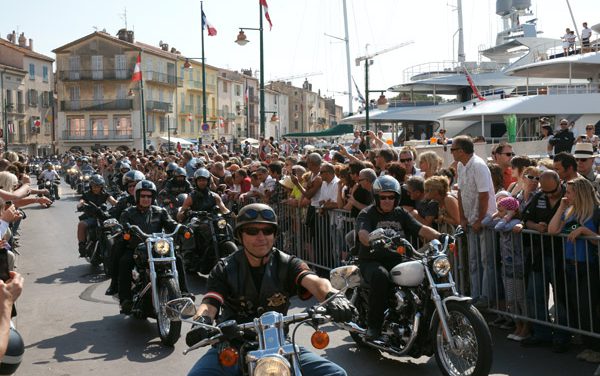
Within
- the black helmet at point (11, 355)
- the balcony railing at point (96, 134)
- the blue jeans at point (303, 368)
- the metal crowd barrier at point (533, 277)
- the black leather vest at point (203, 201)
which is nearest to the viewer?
the blue jeans at point (303, 368)

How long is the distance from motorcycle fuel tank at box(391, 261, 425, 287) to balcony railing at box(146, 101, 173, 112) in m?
81.2

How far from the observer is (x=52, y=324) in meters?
9.31

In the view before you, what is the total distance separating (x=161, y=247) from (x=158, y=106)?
80561mm

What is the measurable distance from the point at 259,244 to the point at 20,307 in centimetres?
696

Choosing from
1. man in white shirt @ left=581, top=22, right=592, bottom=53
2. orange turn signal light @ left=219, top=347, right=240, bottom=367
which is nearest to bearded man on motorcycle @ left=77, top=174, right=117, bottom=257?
orange turn signal light @ left=219, top=347, right=240, bottom=367

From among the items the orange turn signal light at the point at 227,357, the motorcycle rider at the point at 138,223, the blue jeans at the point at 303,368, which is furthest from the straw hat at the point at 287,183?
the orange turn signal light at the point at 227,357

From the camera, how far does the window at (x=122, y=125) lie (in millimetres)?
85250

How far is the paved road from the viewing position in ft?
23.2

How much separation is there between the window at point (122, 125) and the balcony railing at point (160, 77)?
15.7 feet

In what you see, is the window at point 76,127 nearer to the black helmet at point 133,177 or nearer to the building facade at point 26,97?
the building facade at point 26,97

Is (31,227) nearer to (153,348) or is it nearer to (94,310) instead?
(94,310)

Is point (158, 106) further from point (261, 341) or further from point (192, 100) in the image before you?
point (261, 341)

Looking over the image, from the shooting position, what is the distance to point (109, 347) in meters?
8.23

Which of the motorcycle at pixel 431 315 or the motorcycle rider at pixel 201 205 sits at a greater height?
the motorcycle rider at pixel 201 205
